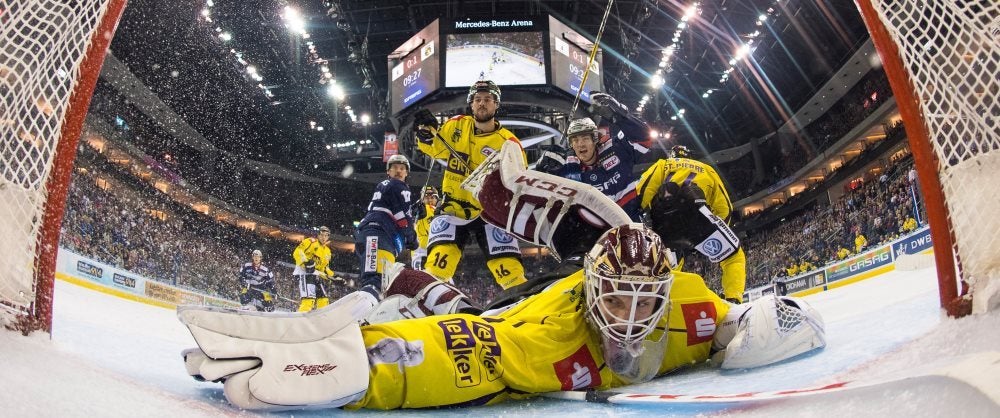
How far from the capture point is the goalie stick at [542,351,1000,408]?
96cm

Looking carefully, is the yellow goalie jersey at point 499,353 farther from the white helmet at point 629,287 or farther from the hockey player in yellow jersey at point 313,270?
the hockey player in yellow jersey at point 313,270

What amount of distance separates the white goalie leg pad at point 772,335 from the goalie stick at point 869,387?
52cm

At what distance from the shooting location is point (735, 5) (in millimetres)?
15477

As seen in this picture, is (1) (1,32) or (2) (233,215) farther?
(2) (233,215)

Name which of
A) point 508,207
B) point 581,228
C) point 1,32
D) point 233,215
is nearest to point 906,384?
point 581,228

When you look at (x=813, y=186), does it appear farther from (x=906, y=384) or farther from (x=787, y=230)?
(x=906, y=384)

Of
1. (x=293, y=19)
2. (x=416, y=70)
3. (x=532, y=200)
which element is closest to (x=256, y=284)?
(x=416, y=70)

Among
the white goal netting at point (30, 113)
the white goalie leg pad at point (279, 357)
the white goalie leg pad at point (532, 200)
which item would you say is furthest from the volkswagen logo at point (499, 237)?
the white goal netting at point (30, 113)

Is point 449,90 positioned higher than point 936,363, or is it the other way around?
point 449,90

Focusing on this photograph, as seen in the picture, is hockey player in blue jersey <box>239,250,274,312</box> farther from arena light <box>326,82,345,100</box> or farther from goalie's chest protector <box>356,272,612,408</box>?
arena light <box>326,82,345,100</box>

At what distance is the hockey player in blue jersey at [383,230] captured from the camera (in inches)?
207

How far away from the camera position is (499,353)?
1.69 meters

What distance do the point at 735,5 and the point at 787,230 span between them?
683 cm

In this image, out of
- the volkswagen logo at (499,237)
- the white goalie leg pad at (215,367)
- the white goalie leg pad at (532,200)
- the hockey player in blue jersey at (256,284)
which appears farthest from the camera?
the hockey player in blue jersey at (256,284)
